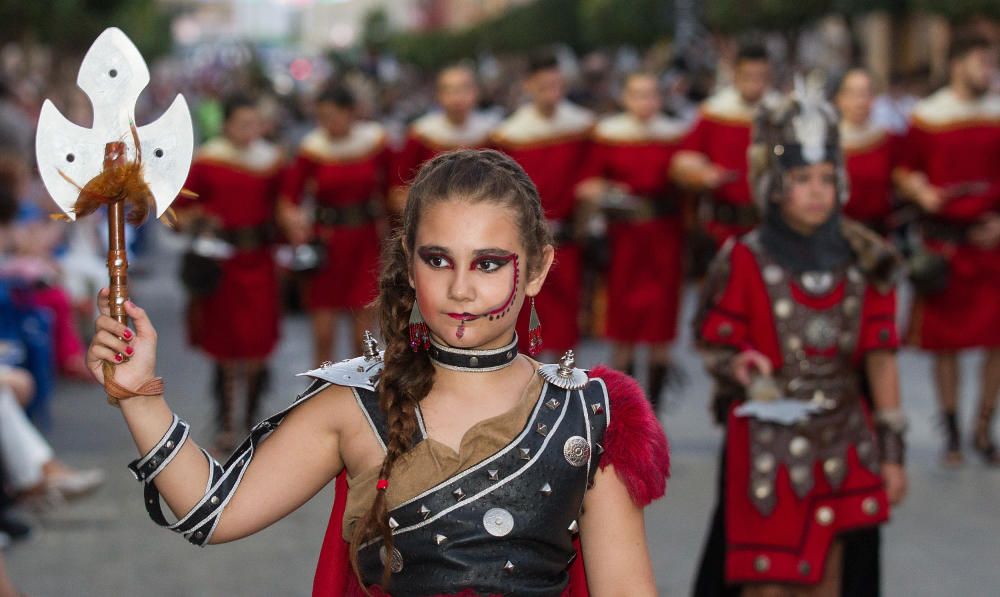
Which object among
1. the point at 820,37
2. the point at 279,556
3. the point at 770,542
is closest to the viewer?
the point at 770,542

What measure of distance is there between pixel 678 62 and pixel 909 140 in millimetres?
13198

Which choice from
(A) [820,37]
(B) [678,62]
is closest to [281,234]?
(B) [678,62]

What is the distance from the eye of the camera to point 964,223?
8148mm

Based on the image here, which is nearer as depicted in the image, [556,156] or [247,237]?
[247,237]

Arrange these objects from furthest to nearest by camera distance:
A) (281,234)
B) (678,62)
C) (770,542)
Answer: (678,62)
(281,234)
(770,542)

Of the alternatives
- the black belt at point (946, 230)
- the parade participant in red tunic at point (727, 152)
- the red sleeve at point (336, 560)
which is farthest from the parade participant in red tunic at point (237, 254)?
the red sleeve at point (336, 560)

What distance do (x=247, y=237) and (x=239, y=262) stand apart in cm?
15

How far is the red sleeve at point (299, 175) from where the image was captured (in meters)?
9.27

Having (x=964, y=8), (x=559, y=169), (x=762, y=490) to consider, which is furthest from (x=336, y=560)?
(x=964, y=8)

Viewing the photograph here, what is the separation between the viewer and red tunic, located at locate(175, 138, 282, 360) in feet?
28.3

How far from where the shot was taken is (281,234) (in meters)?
8.90

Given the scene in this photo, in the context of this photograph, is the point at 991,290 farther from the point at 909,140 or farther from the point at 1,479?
the point at 1,479

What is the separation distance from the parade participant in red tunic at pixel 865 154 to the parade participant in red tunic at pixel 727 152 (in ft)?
1.77

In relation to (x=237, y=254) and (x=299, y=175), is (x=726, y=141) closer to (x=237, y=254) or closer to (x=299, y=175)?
(x=299, y=175)
